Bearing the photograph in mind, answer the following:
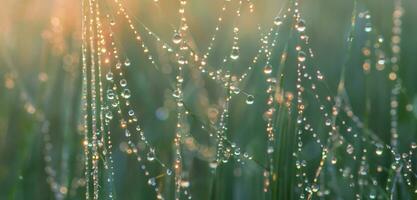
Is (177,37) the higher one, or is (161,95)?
(161,95)

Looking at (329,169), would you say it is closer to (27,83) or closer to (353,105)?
(353,105)

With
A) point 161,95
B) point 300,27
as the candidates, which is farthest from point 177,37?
point 161,95

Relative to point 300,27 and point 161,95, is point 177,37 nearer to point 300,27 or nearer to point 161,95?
point 300,27

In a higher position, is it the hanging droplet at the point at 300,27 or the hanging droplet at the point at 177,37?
the hanging droplet at the point at 300,27

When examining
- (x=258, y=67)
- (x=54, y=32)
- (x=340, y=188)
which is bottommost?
(x=340, y=188)

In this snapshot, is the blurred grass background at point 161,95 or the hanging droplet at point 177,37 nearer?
the hanging droplet at point 177,37

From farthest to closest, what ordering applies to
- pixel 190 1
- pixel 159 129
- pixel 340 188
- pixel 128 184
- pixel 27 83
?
pixel 190 1, pixel 27 83, pixel 159 129, pixel 128 184, pixel 340 188

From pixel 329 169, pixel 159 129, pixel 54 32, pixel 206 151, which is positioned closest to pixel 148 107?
pixel 159 129

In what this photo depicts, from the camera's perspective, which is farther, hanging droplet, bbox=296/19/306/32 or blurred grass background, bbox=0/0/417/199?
blurred grass background, bbox=0/0/417/199
